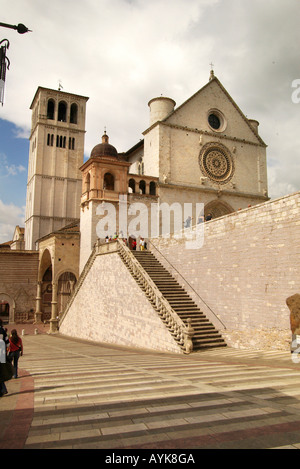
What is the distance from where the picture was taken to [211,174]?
3041 cm

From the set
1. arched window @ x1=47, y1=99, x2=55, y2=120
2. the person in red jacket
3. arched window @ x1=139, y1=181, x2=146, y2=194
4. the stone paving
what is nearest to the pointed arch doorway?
arched window @ x1=139, y1=181, x2=146, y2=194

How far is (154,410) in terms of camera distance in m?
5.29

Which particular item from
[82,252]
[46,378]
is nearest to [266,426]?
[46,378]

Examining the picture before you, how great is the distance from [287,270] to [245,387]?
6.79 meters

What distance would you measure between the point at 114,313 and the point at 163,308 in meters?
6.02

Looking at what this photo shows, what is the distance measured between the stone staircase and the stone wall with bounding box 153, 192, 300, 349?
1.64 feet

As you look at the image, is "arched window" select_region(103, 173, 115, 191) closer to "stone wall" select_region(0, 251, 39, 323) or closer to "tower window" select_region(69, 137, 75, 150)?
"stone wall" select_region(0, 251, 39, 323)

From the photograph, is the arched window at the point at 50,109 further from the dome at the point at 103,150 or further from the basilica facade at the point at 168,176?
the dome at the point at 103,150

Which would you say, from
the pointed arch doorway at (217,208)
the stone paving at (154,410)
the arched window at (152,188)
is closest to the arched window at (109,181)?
the arched window at (152,188)

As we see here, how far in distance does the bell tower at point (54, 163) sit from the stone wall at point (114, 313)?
22.6 m

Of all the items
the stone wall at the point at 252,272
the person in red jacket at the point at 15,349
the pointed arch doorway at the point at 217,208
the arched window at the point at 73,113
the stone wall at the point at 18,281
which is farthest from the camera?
the arched window at the point at 73,113

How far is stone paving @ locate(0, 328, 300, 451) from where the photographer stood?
4184 mm

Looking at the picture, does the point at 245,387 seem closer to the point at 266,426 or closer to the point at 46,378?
the point at 266,426

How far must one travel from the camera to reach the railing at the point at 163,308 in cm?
1338
